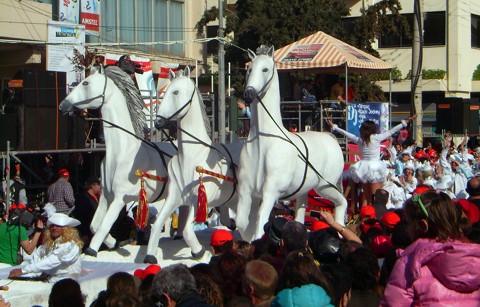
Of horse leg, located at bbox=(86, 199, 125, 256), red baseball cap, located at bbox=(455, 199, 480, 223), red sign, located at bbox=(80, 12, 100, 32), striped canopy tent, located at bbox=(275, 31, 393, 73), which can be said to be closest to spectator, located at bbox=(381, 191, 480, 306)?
red baseball cap, located at bbox=(455, 199, 480, 223)

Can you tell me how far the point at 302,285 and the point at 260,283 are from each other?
40cm

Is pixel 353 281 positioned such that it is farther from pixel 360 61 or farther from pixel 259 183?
pixel 360 61

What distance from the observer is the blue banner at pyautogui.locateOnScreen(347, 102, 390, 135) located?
1753cm

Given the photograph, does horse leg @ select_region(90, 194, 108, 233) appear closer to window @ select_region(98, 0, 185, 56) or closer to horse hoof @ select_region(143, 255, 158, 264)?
horse hoof @ select_region(143, 255, 158, 264)

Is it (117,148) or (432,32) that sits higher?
(432,32)

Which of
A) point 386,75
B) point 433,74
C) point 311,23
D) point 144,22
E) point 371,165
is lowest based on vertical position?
point 371,165

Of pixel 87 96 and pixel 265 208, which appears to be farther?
pixel 87 96

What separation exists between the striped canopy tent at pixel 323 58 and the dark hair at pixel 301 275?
41.5 feet

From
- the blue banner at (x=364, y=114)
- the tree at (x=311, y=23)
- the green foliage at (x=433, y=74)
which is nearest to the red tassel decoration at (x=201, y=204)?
the blue banner at (x=364, y=114)

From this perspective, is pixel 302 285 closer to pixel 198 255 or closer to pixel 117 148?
pixel 198 255

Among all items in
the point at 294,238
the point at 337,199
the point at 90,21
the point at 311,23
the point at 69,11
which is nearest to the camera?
the point at 294,238

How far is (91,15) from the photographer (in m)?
28.5

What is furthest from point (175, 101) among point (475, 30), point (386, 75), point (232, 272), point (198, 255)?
point (475, 30)

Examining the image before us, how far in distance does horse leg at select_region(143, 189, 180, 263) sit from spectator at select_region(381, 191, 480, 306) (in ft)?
18.3
